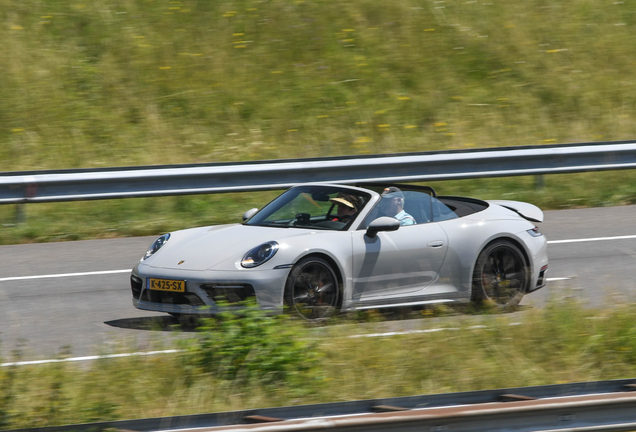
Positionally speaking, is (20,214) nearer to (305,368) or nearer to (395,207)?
(395,207)

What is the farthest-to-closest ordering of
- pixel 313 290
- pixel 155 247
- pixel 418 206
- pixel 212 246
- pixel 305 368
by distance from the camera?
pixel 418 206, pixel 155 247, pixel 212 246, pixel 313 290, pixel 305 368

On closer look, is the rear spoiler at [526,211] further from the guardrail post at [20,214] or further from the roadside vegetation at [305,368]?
the guardrail post at [20,214]

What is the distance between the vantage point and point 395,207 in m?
7.44

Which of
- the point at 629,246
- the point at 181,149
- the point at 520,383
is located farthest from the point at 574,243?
the point at 181,149

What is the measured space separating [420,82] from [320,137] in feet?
10.0

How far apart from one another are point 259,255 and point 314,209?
114 cm

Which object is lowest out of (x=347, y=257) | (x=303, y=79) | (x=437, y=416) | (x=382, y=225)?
(x=437, y=416)

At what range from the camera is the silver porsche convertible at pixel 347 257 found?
21.4ft

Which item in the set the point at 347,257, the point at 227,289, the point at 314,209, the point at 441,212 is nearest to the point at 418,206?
the point at 441,212

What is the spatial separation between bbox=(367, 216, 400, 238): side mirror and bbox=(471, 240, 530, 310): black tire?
3.21 ft

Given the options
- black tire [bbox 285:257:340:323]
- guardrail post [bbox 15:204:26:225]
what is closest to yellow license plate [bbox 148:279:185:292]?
black tire [bbox 285:257:340:323]

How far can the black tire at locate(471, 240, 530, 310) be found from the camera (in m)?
7.41

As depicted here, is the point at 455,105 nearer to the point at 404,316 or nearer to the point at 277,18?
the point at 277,18

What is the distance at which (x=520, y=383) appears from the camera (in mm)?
5203
